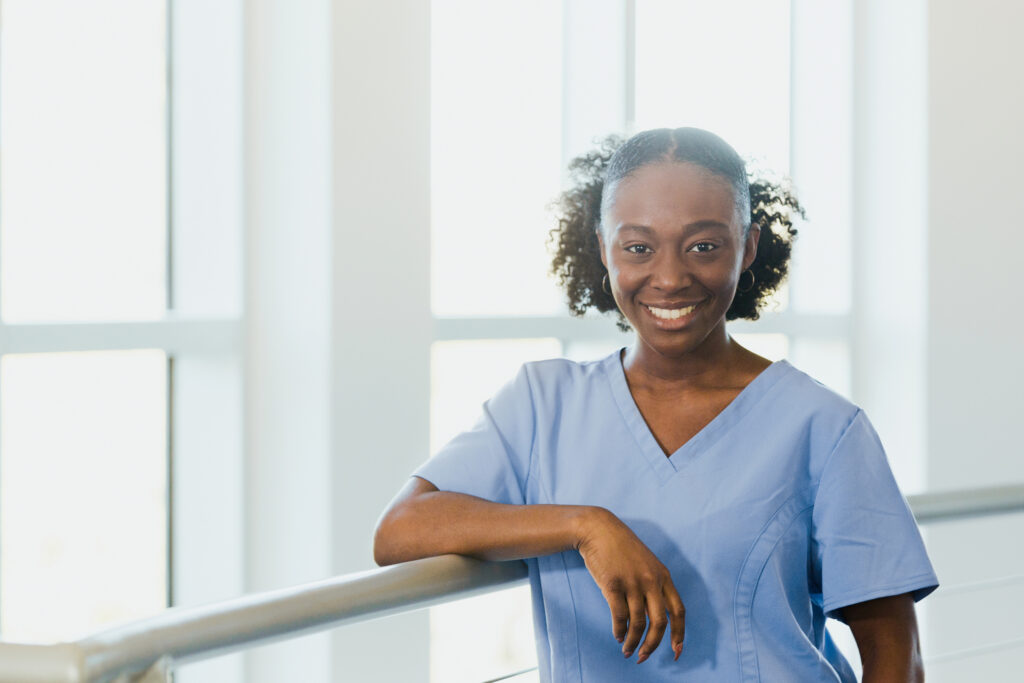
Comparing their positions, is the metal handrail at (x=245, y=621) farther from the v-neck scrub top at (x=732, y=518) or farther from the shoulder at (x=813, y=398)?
the shoulder at (x=813, y=398)

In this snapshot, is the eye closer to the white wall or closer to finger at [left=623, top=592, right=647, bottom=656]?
finger at [left=623, top=592, right=647, bottom=656]

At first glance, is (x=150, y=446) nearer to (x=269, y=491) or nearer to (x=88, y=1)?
(x=269, y=491)

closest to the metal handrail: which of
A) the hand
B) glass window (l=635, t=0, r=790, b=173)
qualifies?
the hand

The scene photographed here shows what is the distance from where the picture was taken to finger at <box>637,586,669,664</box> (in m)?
0.97

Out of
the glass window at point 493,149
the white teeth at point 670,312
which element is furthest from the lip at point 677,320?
the glass window at point 493,149

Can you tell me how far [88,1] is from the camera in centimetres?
201

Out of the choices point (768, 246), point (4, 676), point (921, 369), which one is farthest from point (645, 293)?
point (921, 369)

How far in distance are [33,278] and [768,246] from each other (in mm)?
1279

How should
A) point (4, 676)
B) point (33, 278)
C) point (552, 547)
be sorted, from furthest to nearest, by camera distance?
point (33, 278), point (552, 547), point (4, 676)

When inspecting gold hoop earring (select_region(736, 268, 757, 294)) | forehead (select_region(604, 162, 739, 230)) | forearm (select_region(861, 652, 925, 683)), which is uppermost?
forehead (select_region(604, 162, 739, 230))

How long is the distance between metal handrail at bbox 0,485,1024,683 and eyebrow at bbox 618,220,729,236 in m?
0.35

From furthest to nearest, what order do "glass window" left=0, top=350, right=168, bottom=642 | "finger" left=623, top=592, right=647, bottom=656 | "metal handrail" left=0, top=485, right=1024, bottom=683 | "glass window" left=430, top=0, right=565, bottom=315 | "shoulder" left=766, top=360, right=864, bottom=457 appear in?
"glass window" left=430, top=0, right=565, bottom=315, "glass window" left=0, top=350, right=168, bottom=642, "shoulder" left=766, top=360, right=864, bottom=457, "finger" left=623, top=592, right=647, bottom=656, "metal handrail" left=0, top=485, right=1024, bottom=683

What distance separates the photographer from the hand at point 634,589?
0.98 meters

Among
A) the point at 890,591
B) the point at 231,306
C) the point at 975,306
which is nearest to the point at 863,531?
the point at 890,591
